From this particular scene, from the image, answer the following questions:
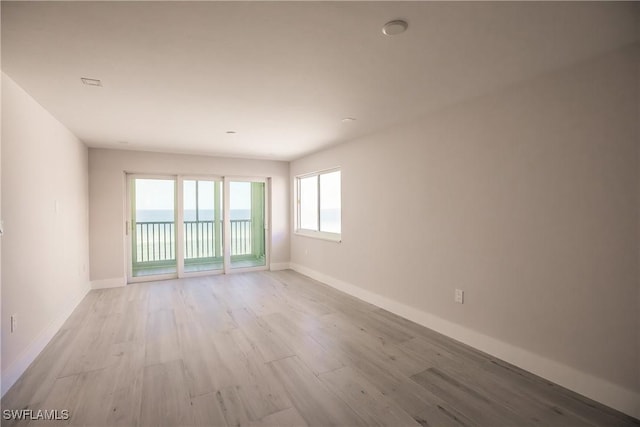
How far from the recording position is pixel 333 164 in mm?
5000

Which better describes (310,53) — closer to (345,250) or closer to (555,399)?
(555,399)

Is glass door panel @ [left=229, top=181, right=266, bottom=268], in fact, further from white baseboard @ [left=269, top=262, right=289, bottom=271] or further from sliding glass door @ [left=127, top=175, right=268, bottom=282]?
white baseboard @ [left=269, top=262, right=289, bottom=271]

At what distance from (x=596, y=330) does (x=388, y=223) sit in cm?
217

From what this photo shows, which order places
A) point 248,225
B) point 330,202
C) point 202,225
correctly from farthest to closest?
point 248,225, point 202,225, point 330,202

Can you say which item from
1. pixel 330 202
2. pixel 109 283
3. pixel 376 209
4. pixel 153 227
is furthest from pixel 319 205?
pixel 109 283

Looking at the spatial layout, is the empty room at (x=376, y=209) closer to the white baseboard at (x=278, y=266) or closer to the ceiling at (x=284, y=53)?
the ceiling at (x=284, y=53)

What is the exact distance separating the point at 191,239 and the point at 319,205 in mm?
2887

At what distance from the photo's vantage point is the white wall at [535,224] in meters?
1.99

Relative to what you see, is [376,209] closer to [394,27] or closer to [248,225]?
[394,27]

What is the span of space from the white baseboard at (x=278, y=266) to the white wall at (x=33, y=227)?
10.5 ft

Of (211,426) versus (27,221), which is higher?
(27,221)

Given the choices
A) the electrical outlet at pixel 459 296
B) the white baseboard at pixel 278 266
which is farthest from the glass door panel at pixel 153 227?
the electrical outlet at pixel 459 296

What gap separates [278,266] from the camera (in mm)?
6418

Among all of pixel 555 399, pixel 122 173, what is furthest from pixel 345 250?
pixel 122 173
